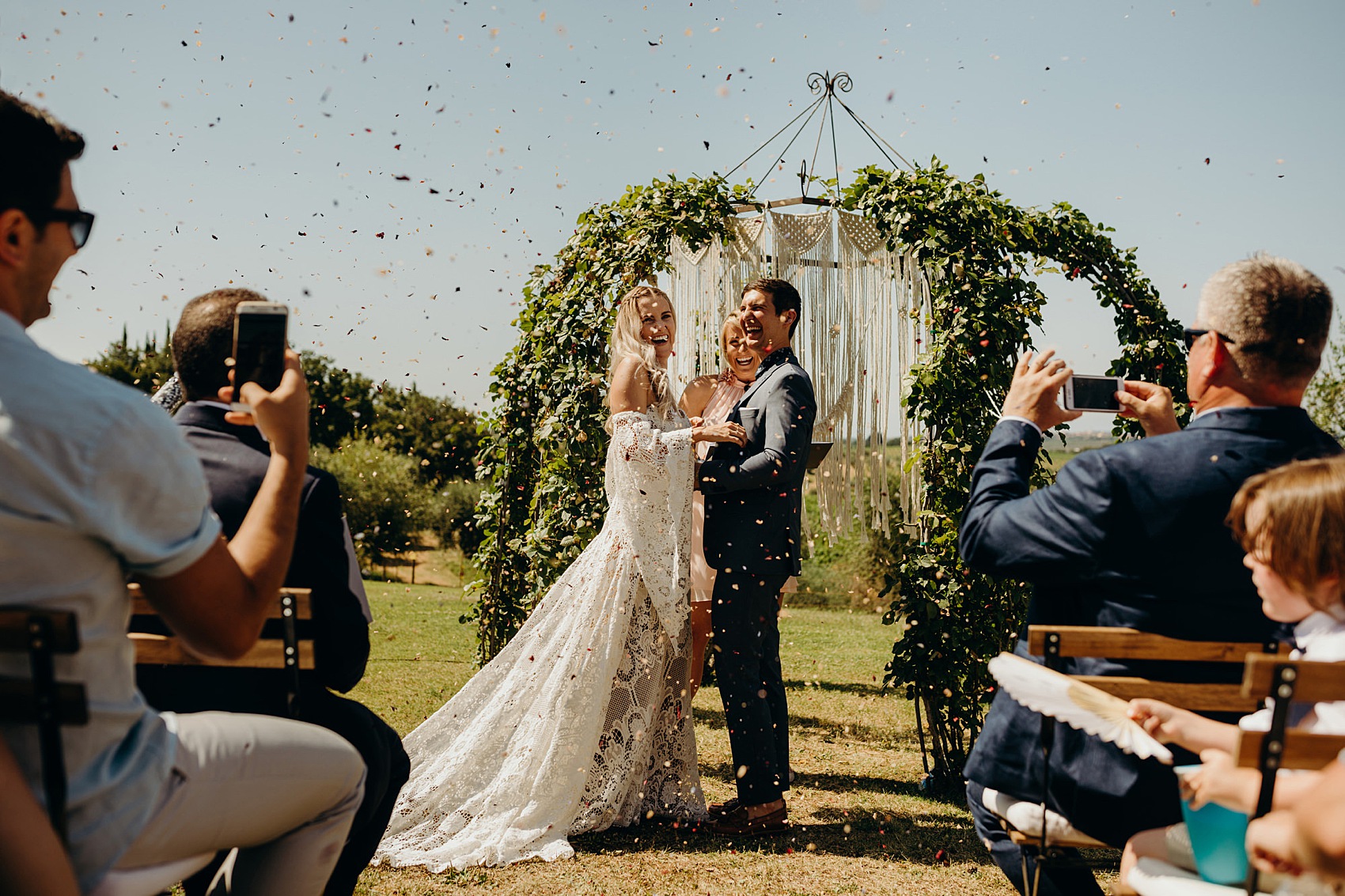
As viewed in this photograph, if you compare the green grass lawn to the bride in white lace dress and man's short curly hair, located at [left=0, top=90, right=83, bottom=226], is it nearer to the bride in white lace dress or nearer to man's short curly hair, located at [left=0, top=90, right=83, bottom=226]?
the bride in white lace dress

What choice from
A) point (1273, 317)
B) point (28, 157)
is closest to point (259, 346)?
point (28, 157)

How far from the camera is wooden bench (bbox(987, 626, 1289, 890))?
1.99 m

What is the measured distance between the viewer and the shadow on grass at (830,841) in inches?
153

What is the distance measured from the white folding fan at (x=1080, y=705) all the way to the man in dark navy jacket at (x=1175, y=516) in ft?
0.89

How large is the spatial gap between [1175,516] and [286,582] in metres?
1.99

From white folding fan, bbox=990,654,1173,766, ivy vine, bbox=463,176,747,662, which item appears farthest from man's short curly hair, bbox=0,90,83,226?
ivy vine, bbox=463,176,747,662

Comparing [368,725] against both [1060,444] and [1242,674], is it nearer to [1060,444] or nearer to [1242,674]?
[1242,674]

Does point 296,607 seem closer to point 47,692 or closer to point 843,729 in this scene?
point 47,692

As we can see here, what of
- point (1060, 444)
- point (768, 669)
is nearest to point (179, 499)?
point (768, 669)

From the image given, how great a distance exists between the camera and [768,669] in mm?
4297

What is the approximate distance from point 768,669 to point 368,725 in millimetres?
2174

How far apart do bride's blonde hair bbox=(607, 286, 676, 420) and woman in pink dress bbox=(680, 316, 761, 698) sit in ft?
0.74

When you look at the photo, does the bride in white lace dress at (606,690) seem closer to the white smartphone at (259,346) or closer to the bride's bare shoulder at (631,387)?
the bride's bare shoulder at (631,387)

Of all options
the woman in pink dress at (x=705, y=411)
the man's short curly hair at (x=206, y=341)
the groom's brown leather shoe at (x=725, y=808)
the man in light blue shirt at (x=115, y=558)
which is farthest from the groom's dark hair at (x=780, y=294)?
the man in light blue shirt at (x=115, y=558)
